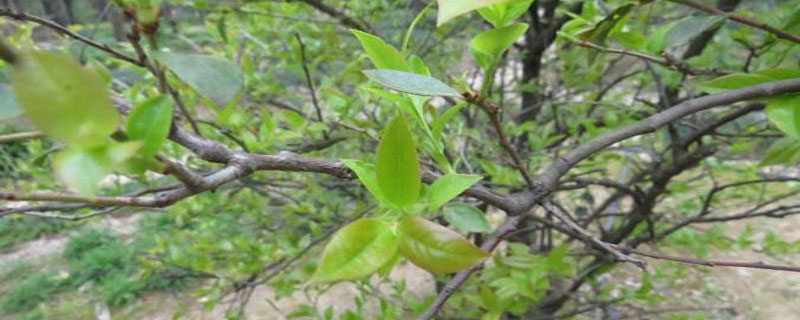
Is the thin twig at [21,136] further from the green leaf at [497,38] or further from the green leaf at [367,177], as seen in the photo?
the green leaf at [497,38]

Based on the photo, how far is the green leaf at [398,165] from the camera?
333 mm

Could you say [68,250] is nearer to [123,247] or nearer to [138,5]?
[123,247]

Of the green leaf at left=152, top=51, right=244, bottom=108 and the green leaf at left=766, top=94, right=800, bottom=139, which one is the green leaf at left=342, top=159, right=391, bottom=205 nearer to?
the green leaf at left=152, top=51, right=244, bottom=108

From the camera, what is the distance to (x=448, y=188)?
0.41 meters

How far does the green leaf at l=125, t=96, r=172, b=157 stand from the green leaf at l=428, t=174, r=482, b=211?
0.20 m

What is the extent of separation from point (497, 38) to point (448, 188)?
129 mm

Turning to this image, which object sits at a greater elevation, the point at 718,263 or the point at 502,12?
the point at 502,12

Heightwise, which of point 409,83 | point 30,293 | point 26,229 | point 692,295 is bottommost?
point 26,229

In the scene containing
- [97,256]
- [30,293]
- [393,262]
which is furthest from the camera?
[97,256]

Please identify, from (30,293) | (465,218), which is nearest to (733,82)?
(465,218)

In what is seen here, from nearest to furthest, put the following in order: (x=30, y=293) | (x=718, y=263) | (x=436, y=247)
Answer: (x=436, y=247) → (x=718, y=263) → (x=30, y=293)

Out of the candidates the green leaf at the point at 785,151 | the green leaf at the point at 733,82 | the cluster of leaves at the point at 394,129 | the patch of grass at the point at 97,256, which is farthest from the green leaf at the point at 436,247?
the patch of grass at the point at 97,256

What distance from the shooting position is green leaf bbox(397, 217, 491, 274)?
1.11ft

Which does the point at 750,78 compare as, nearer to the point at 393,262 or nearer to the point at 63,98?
the point at 393,262
